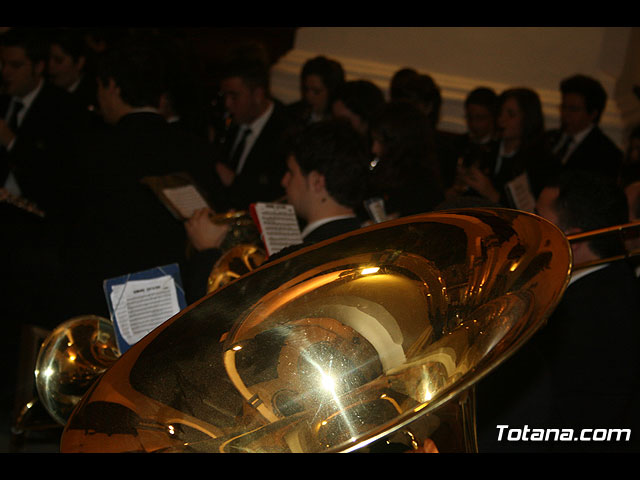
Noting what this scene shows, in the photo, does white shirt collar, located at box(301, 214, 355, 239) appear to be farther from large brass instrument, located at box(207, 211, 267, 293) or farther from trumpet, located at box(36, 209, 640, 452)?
trumpet, located at box(36, 209, 640, 452)

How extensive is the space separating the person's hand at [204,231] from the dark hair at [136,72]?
0.46 m

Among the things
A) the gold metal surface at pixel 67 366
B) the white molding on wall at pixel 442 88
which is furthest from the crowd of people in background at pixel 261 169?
the white molding on wall at pixel 442 88

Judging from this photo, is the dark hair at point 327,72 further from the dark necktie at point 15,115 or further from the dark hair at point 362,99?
the dark necktie at point 15,115

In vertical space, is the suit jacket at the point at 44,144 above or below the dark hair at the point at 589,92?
below

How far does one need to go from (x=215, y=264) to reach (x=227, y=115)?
1.59m

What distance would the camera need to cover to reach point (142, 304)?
1623mm

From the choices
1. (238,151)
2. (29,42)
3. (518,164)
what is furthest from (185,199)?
(518,164)

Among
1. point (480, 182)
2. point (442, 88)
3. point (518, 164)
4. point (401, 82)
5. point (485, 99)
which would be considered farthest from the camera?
point (442, 88)

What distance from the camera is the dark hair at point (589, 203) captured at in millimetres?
1878

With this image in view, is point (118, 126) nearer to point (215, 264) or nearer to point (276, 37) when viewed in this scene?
point (215, 264)

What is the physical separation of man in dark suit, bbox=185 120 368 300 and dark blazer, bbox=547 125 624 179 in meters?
1.56

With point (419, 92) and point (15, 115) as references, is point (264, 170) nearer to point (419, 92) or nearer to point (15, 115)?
point (419, 92)

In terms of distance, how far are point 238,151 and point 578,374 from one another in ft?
7.11

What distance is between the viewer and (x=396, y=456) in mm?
903
